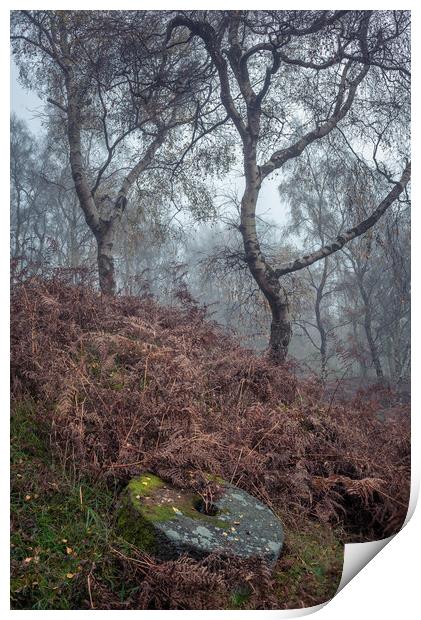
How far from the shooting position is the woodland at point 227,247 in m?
4.09

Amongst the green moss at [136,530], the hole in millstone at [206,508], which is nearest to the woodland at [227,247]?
the hole in millstone at [206,508]

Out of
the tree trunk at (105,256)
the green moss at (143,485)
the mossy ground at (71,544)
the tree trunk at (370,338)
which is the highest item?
the tree trunk at (105,256)

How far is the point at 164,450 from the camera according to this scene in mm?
3682

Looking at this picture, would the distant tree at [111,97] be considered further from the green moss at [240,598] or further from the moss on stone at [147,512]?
the green moss at [240,598]

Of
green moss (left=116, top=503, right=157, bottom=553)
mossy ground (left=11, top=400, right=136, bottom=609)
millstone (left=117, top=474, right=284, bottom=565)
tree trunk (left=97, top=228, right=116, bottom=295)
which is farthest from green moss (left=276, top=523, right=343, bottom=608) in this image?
tree trunk (left=97, top=228, right=116, bottom=295)

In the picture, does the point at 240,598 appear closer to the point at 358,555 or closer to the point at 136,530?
the point at 136,530

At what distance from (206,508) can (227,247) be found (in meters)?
2.20

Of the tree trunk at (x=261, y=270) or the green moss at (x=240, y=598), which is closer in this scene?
the green moss at (x=240, y=598)

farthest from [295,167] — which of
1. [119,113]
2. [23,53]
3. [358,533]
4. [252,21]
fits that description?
[358,533]

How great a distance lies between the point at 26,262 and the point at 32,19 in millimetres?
1805

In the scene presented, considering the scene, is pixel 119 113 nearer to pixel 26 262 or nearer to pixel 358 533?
pixel 26 262

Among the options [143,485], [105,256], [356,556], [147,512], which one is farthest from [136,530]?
[105,256]

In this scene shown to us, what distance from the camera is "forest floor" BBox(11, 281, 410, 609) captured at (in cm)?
321

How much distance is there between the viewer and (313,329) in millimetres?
4773
